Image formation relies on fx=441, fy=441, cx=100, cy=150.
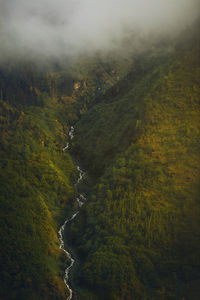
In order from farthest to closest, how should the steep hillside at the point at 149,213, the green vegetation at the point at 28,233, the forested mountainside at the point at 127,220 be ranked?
1. the steep hillside at the point at 149,213
2. the forested mountainside at the point at 127,220
3. the green vegetation at the point at 28,233

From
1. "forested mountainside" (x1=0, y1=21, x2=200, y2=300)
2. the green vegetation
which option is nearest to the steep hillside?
"forested mountainside" (x1=0, y1=21, x2=200, y2=300)

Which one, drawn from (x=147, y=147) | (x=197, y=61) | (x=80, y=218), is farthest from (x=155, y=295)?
(x=197, y=61)

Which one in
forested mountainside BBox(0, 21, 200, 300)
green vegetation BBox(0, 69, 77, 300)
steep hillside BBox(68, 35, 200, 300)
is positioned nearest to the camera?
green vegetation BBox(0, 69, 77, 300)

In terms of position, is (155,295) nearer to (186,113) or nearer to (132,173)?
(132,173)

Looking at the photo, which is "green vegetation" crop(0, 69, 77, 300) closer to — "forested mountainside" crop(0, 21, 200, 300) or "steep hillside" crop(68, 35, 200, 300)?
"forested mountainside" crop(0, 21, 200, 300)

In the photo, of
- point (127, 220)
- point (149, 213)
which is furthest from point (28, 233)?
point (149, 213)

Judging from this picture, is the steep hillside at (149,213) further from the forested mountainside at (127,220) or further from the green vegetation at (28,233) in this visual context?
the green vegetation at (28,233)

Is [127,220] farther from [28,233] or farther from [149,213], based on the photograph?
[28,233]

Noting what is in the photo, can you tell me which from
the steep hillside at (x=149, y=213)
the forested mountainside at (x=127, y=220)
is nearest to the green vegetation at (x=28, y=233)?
the forested mountainside at (x=127, y=220)
